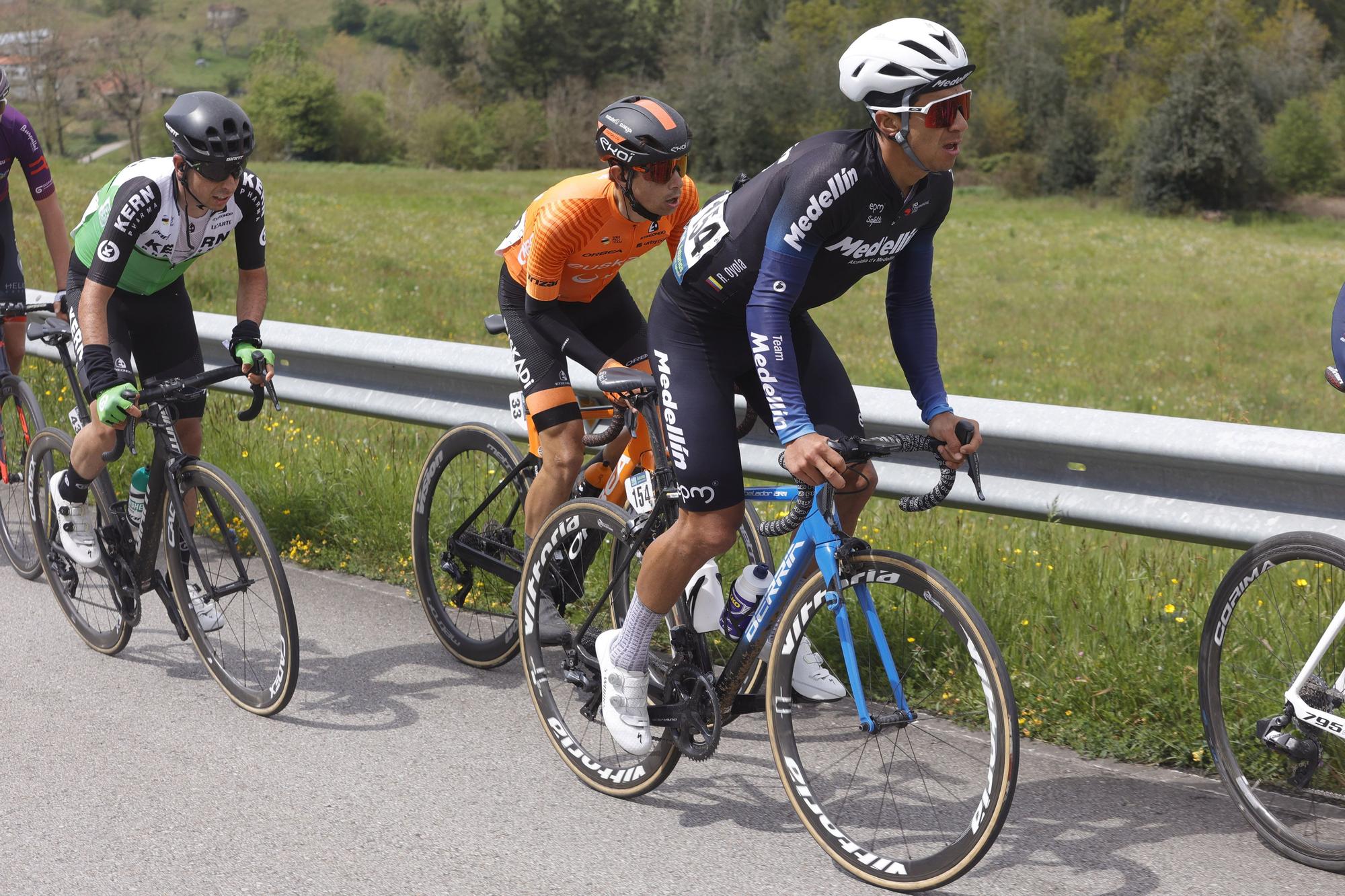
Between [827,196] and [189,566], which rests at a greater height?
[827,196]

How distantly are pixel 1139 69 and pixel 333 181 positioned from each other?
6108 cm

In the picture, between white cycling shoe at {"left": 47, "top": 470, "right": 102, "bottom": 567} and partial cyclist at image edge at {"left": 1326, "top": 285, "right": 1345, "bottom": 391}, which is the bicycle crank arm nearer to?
white cycling shoe at {"left": 47, "top": 470, "right": 102, "bottom": 567}

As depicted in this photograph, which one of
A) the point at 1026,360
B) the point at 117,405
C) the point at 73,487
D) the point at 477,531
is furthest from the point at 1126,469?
the point at 1026,360

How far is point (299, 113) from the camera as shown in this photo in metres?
90.9

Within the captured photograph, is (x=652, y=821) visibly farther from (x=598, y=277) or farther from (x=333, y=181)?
(x=333, y=181)

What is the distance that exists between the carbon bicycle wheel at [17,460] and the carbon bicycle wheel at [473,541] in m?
2.05

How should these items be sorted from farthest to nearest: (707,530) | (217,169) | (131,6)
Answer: (131,6) → (217,169) → (707,530)

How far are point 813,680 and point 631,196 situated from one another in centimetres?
175

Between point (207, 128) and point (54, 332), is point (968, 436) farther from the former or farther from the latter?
point (54, 332)

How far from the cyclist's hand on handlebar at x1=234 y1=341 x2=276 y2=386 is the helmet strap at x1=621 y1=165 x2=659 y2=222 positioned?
56.4 inches

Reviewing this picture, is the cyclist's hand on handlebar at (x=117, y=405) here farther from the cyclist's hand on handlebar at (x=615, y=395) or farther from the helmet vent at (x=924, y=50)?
the helmet vent at (x=924, y=50)

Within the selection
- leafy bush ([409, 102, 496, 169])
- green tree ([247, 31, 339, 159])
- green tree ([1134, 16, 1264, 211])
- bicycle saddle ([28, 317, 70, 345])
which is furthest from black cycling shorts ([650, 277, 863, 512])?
green tree ([247, 31, 339, 159])

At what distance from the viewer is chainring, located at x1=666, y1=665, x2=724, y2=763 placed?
12.9 ft

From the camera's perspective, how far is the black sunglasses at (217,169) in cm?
482
